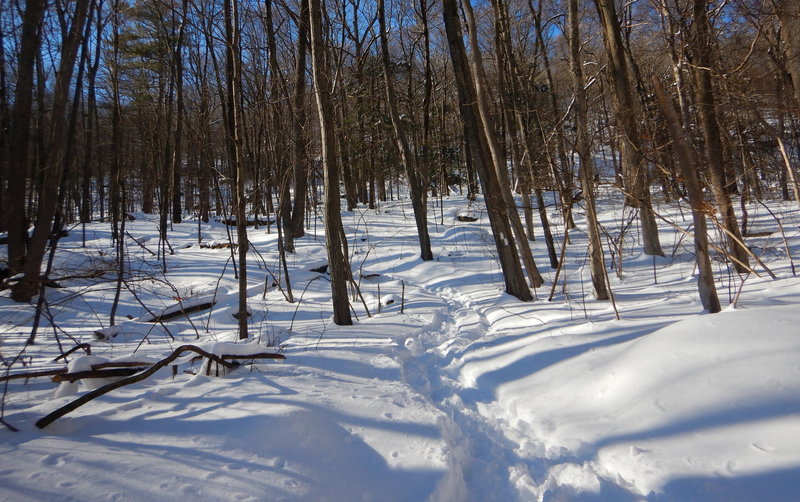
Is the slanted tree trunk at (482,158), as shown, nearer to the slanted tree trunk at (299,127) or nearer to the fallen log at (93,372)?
the slanted tree trunk at (299,127)

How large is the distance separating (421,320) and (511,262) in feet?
6.73

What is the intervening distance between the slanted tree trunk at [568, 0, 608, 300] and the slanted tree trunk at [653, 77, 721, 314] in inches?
50.8

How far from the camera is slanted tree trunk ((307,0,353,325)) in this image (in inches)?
210

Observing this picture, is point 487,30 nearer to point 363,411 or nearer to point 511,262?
point 511,262

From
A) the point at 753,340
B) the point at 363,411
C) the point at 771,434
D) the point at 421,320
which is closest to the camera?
the point at 771,434

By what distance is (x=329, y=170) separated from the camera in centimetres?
539

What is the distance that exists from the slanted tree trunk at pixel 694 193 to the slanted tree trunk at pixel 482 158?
9.39 feet

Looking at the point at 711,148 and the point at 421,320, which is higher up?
the point at 711,148

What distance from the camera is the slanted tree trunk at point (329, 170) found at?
533cm

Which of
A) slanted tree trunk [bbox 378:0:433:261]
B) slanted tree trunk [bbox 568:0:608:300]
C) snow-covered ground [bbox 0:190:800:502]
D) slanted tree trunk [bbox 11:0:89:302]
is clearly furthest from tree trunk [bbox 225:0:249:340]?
slanted tree trunk [bbox 378:0:433:261]

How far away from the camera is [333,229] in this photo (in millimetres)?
5492

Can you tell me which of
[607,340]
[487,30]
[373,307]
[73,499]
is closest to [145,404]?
[73,499]

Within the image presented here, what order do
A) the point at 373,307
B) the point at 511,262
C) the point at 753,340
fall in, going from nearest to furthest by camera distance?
1. the point at 753,340
2. the point at 511,262
3. the point at 373,307

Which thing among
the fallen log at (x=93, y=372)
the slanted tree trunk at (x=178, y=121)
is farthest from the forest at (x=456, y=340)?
the slanted tree trunk at (x=178, y=121)
